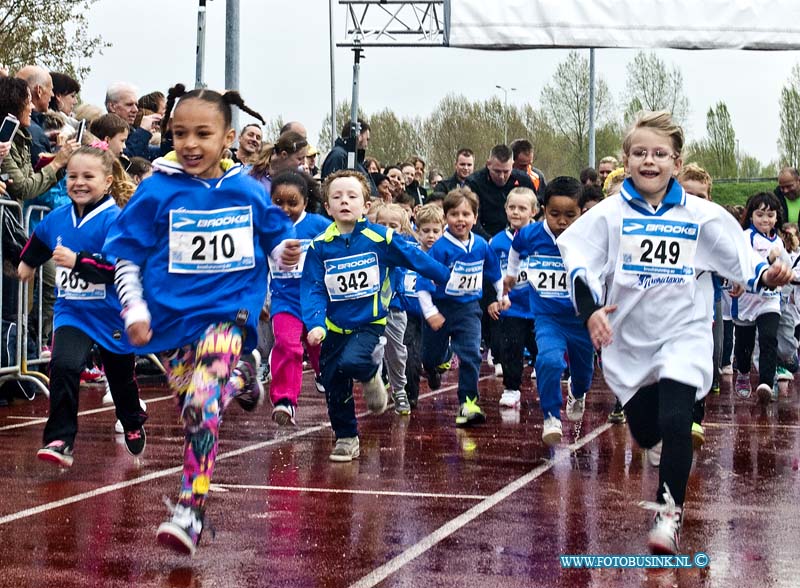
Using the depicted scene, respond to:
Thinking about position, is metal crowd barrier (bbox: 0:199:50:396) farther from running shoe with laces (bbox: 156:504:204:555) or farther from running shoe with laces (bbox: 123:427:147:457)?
running shoe with laces (bbox: 156:504:204:555)

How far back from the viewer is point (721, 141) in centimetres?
8281

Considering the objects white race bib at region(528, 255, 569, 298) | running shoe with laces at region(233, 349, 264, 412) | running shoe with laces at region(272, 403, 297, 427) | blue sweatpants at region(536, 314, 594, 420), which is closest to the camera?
running shoe with laces at region(233, 349, 264, 412)

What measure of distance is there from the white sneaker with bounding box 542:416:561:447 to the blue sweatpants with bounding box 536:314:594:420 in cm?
7

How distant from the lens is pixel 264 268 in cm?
636

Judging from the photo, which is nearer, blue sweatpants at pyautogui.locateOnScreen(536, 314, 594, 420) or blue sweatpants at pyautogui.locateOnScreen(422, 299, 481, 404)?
blue sweatpants at pyautogui.locateOnScreen(536, 314, 594, 420)

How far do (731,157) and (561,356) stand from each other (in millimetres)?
75714

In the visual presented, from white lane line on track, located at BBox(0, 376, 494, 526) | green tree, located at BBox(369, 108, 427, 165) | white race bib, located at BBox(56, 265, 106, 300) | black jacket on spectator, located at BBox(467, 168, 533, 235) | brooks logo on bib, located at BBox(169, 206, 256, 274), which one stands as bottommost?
white lane line on track, located at BBox(0, 376, 494, 526)

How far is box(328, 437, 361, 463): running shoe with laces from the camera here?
857 centimetres

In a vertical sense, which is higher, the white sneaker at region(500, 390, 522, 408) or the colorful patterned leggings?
the colorful patterned leggings

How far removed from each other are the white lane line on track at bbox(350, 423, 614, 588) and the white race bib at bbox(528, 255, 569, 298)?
1.05m

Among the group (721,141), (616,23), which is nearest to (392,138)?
(721,141)

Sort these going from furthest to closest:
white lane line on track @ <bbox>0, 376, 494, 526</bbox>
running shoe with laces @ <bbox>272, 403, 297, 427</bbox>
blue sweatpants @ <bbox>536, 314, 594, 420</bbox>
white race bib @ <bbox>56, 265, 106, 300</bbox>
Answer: running shoe with laces @ <bbox>272, 403, 297, 427</bbox> < blue sweatpants @ <bbox>536, 314, 594, 420</bbox> < white race bib @ <bbox>56, 265, 106, 300</bbox> < white lane line on track @ <bbox>0, 376, 494, 526</bbox>

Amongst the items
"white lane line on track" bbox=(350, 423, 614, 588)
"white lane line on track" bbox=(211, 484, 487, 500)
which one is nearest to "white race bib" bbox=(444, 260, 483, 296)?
"white lane line on track" bbox=(350, 423, 614, 588)

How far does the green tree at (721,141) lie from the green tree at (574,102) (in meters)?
10.6
